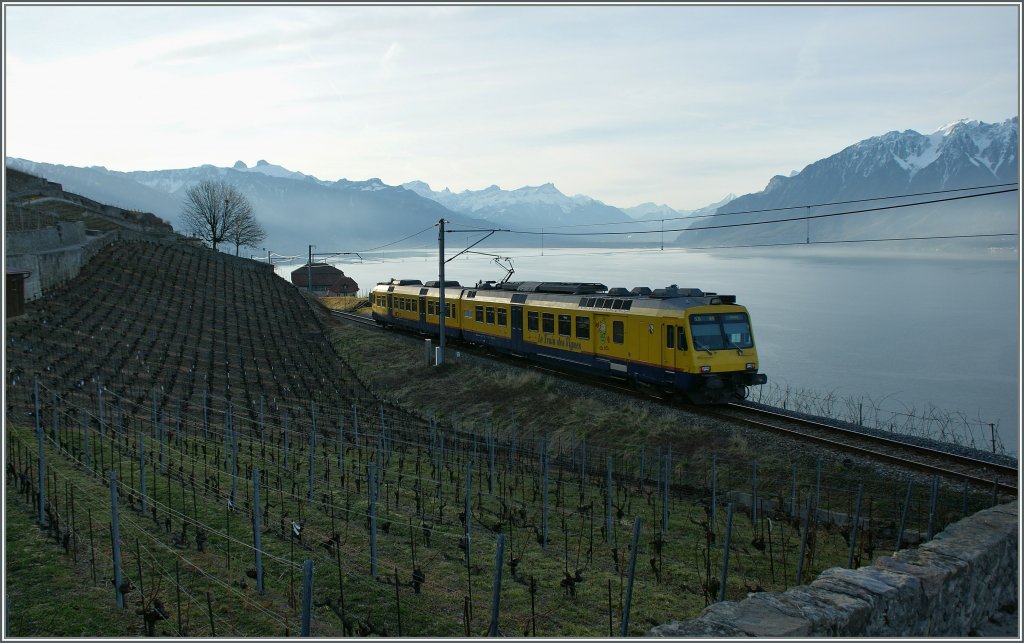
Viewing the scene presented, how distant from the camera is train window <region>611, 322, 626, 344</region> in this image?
24297mm

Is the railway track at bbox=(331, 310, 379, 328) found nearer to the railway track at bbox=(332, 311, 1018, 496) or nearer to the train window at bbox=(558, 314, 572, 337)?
the train window at bbox=(558, 314, 572, 337)

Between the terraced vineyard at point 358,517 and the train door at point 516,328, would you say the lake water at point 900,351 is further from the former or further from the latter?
the train door at point 516,328

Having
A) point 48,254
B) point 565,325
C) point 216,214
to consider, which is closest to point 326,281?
point 216,214

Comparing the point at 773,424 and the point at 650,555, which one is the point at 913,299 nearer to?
the point at 773,424

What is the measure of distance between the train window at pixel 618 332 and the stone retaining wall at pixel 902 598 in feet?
49.0

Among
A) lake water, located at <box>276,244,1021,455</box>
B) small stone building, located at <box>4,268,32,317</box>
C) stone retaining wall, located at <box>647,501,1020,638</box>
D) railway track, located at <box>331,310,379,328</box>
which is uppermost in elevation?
small stone building, located at <box>4,268,32,317</box>

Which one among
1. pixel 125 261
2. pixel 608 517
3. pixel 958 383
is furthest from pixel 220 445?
pixel 958 383

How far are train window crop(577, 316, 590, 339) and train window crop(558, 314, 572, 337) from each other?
0.61 m

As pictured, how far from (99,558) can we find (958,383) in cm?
7358

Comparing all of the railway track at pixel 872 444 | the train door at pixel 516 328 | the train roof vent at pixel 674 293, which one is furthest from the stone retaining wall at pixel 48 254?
the train roof vent at pixel 674 293

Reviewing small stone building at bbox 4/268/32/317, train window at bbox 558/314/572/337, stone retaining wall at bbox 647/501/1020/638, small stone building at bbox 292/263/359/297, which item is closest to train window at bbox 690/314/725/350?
train window at bbox 558/314/572/337

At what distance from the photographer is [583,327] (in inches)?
1047

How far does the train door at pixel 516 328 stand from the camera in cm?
3116

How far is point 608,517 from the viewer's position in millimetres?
12914
